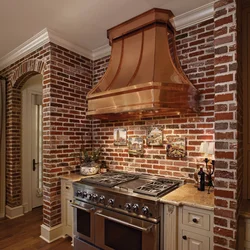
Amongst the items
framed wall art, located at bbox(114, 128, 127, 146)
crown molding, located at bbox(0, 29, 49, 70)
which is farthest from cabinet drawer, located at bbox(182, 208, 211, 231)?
crown molding, located at bbox(0, 29, 49, 70)

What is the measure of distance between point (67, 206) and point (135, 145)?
4.28 ft

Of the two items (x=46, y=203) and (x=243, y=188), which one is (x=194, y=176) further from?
(x=46, y=203)

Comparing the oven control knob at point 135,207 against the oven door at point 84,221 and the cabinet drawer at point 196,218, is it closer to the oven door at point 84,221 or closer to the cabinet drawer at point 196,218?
the cabinet drawer at point 196,218

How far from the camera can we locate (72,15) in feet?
7.66

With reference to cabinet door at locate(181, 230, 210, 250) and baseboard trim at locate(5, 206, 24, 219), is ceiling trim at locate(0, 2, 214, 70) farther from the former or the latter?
baseboard trim at locate(5, 206, 24, 219)

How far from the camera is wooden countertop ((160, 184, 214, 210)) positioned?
165 cm

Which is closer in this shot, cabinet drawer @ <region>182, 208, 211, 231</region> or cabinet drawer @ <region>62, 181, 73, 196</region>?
cabinet drawer @ <region>182, 208, 211, 231</region>

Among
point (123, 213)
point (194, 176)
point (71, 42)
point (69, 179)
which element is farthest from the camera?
point (71, 42)

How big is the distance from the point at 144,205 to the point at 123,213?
11.6 inches

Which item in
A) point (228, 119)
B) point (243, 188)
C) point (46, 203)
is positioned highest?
point (228, 119)

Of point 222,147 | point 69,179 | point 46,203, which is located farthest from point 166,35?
point 46,203

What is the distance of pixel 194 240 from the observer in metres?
1.69

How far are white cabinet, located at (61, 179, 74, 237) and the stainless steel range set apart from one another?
0.23 meters

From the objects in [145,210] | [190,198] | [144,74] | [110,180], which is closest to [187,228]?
[190,198]
